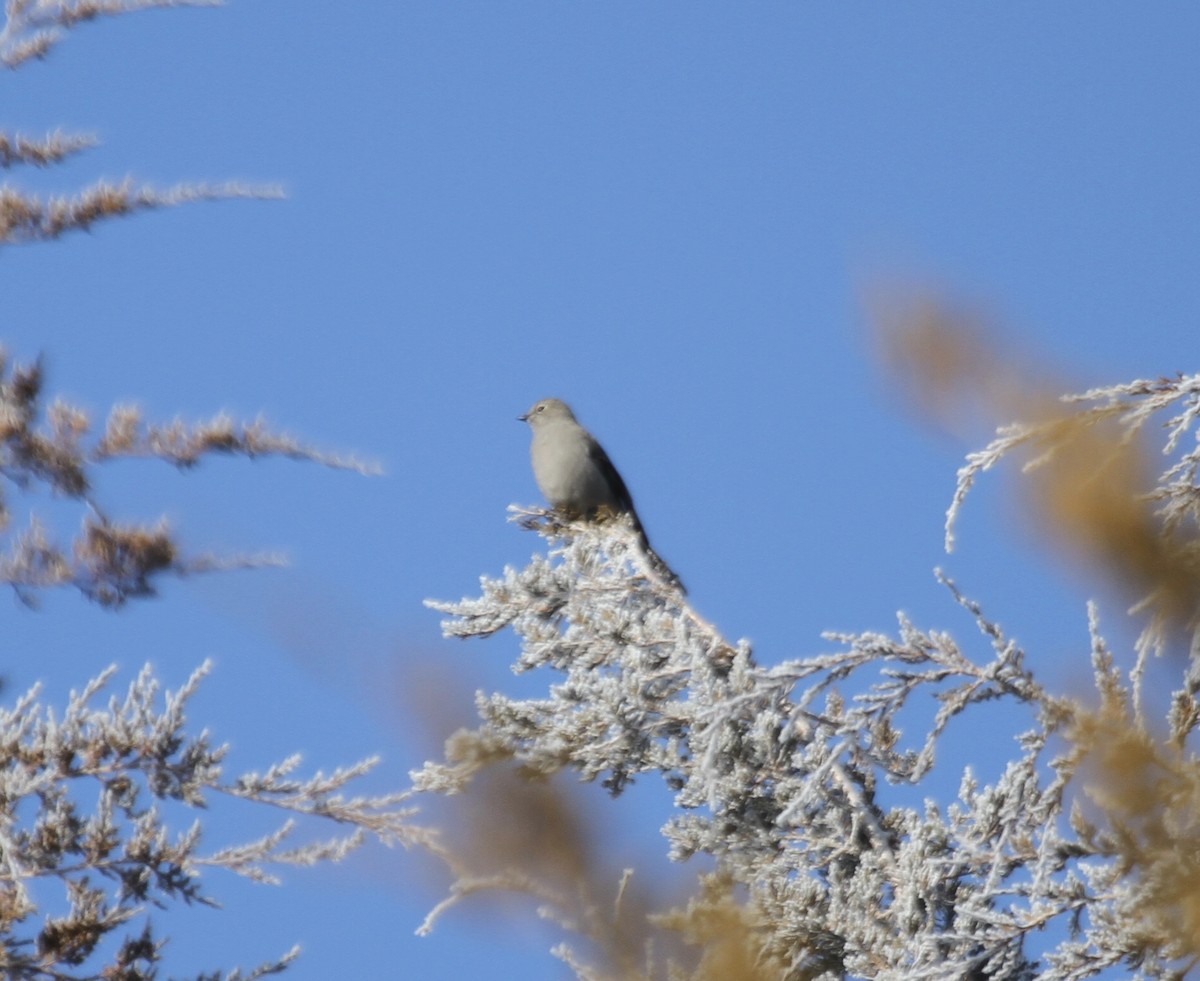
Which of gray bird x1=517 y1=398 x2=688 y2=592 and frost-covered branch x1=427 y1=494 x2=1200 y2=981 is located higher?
gray bird x1=517 y1=398 x2=688 y2=592

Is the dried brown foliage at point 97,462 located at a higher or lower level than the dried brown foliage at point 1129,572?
higher

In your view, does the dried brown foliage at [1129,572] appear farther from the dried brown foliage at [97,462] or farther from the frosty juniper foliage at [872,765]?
the dried brown foliage at [97,462]

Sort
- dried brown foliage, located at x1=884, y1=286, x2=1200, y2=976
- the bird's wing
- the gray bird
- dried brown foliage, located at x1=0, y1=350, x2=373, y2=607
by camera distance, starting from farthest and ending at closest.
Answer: the bird's wing < the gray bird < dried brown foliage, located at x1=0, y1=350, x2=373, y2=607 < dried brown foliage, located at x1=884, y1=286, x2=1200, y2=976

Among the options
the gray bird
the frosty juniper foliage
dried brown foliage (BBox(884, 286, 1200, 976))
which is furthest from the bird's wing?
dried brown foliage (BBox(884, 286, 1200, 976))

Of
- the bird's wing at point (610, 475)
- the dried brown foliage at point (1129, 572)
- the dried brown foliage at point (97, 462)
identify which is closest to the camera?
the dried brown foliage at point (1129, 572)

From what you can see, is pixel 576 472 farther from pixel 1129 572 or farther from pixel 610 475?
pixel 1129 572

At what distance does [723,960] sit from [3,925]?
3391 millimetres

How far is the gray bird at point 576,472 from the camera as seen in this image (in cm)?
995

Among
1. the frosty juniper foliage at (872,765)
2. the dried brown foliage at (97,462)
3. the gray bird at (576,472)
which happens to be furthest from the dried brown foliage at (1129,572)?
the gray bird at (576,472)

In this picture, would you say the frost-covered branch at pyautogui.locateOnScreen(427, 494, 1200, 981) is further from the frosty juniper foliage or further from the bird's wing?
the bird's wing

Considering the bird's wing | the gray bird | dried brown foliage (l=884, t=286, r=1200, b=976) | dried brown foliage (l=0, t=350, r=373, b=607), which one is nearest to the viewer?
dried brown foliage (l=884, t=286, r=1200, b=976)

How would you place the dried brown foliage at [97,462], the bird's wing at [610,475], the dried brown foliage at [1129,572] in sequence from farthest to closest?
the bird's wing at [610,475], the dried brown foliage at [97,462], the dried brown foliage at [1129,572]

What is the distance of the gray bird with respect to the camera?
9.95 m

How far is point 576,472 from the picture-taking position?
33.1ft
